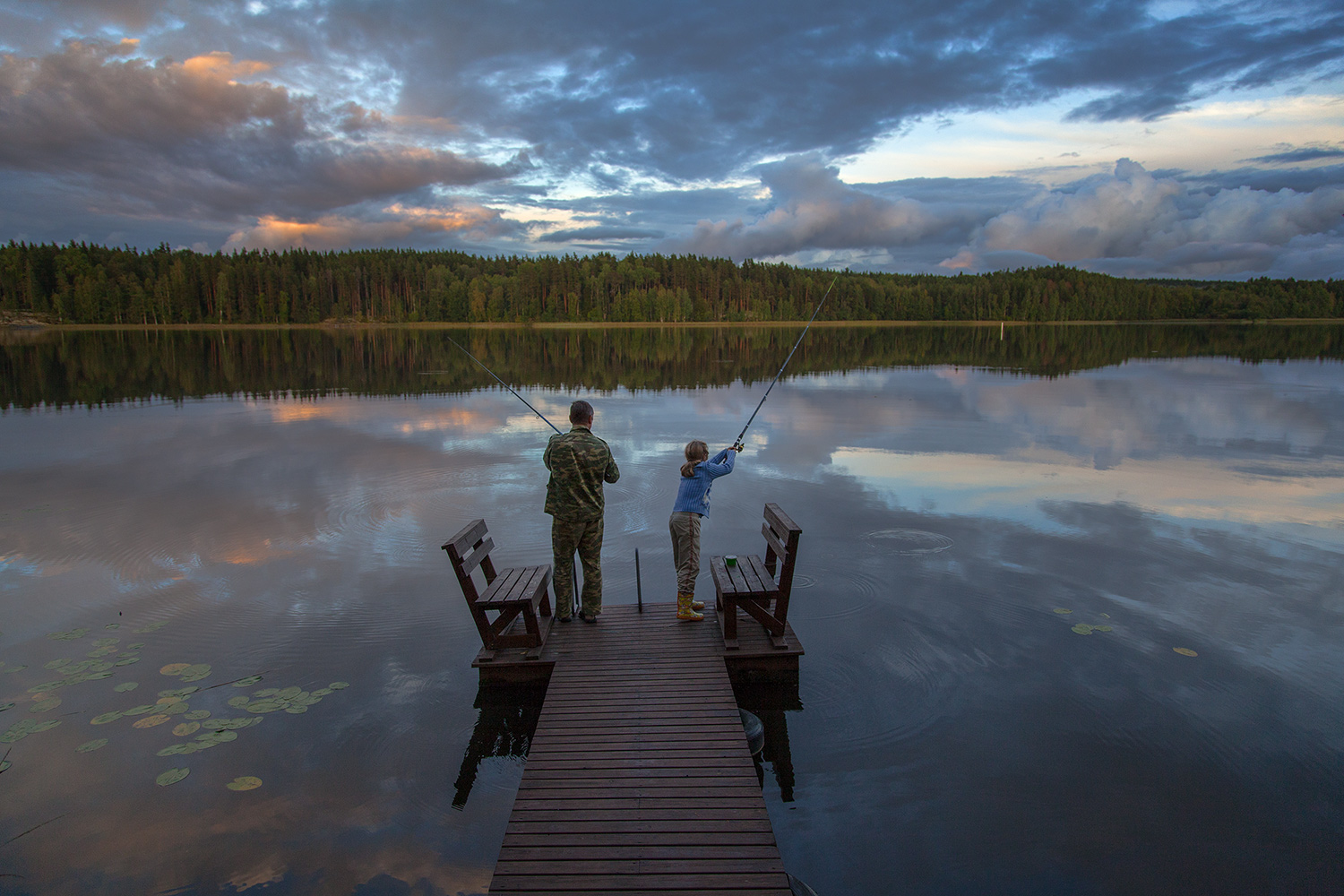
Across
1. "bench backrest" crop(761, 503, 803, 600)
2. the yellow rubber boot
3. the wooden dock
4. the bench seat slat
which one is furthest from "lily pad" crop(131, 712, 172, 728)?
"bench backrest" crop(761, 503, 803, 600)

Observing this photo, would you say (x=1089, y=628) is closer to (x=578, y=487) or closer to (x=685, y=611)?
(x=685, y=611)

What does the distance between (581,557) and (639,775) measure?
2.77 m

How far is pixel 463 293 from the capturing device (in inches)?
5930

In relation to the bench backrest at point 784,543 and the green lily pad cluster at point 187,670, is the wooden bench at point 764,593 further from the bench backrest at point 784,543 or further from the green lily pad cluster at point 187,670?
the green lily pad cluster at point 187,670

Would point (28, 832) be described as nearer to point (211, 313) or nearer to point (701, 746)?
point (701, 746)

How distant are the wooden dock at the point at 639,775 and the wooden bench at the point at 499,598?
5.4 inches

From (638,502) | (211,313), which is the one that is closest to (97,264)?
(211,313)

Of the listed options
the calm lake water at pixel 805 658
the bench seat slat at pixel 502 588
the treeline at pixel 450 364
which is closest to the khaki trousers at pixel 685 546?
the calm lake water at pixel 805 658

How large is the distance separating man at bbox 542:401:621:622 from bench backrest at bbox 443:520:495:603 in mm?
766

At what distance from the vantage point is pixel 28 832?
17.0 feet

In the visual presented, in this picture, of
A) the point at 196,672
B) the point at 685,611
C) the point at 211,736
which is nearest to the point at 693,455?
the point at 685,611

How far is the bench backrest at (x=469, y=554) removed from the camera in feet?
21.9

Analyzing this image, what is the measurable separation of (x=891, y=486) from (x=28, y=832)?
1289 centimetres

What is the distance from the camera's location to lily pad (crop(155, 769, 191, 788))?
5.70 metres
